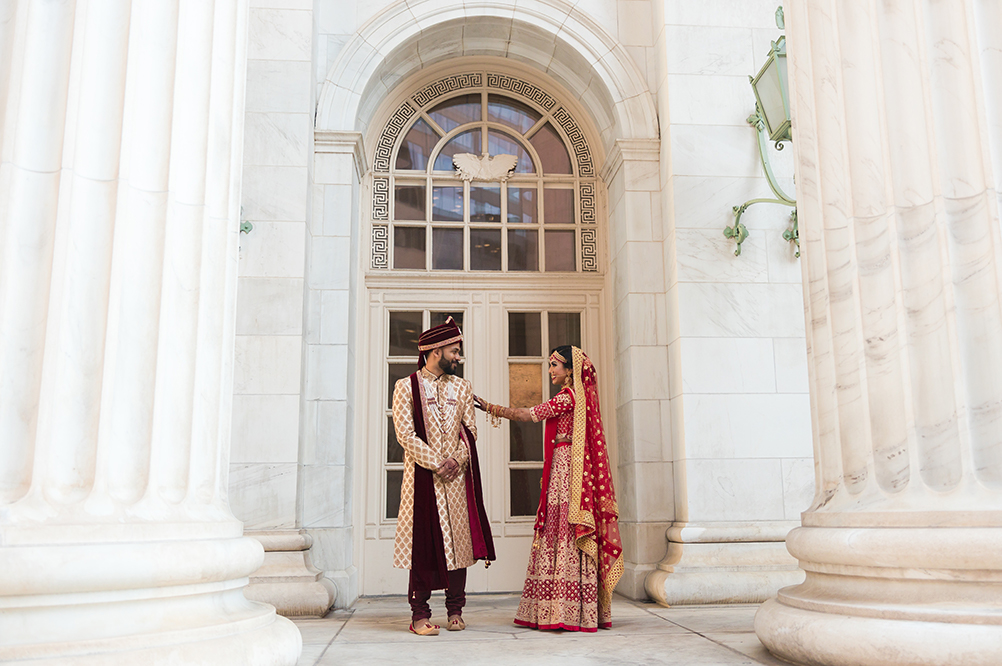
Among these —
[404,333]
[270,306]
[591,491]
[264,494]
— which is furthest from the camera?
[404,333]

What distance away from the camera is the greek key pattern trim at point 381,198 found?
768cm

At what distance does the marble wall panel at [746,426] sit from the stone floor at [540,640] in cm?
121

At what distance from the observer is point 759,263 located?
688cm

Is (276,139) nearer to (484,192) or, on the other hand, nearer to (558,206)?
(484,192)

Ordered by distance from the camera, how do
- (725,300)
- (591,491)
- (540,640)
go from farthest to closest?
1. (725,300)
2. (591,491)
3. (540,640)

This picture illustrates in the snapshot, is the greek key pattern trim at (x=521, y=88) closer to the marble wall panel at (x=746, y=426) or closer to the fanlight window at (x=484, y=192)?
the fanlight window at (x=484, y=192)

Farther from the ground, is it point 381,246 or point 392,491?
point 381,246

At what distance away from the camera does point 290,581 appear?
585 centimetres

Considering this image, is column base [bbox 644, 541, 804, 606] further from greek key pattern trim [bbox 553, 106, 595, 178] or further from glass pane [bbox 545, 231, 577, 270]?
greek key pattern trim [bbox 553, 106, 595, 178]

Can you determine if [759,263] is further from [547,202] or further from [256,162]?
[256,162]

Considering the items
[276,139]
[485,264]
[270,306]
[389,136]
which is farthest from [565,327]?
[276,139]

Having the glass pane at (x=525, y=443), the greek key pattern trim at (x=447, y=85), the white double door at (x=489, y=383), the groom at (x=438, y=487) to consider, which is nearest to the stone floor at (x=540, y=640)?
the groom at (x=438, y=487)

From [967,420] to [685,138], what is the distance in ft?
14.4

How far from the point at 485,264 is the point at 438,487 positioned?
122 inches
